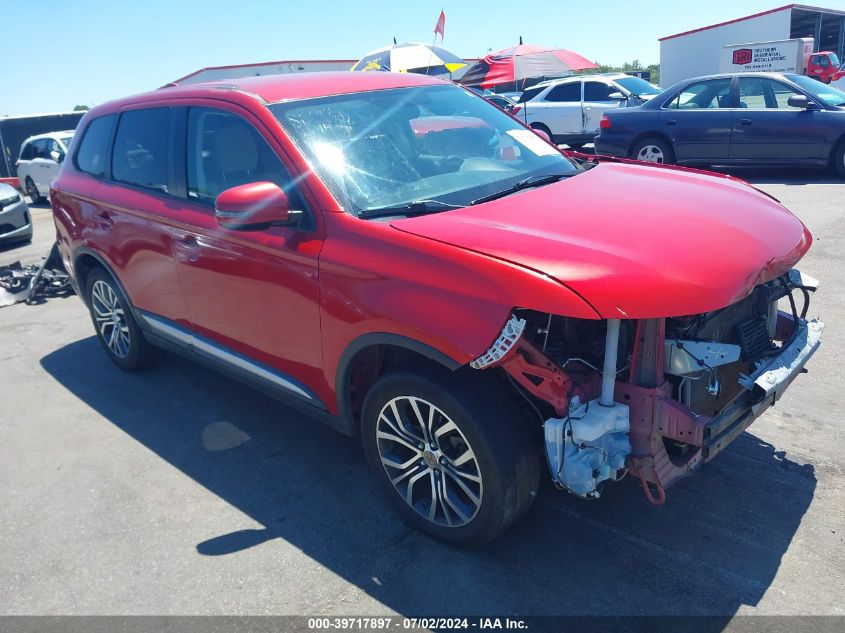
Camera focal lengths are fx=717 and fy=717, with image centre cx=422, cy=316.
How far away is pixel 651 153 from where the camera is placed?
11688mm

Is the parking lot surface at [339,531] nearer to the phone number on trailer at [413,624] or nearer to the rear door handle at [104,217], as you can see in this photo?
the phone number on trailer at [413,624]

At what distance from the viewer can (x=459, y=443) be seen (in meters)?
2.98

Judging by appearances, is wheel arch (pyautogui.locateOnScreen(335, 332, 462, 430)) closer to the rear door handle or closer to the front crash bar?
the front crash bar

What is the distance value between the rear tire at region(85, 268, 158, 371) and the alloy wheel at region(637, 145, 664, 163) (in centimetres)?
894

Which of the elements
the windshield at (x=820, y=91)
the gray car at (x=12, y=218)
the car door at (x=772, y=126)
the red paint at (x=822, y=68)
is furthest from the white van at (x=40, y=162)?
the red paint at (x=822, y=68)

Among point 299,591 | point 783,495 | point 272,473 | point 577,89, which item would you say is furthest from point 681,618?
point 577,89

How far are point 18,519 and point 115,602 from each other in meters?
1.05

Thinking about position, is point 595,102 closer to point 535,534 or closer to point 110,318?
point 110,318

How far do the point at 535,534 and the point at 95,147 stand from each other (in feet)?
13.4

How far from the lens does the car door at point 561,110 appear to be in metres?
15.4

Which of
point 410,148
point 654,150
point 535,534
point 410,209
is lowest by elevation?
point 535,534

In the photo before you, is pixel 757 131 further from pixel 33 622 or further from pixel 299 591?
pixel 33 622

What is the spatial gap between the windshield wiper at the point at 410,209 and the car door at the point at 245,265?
26 cm

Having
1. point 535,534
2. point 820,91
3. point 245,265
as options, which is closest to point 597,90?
point 820,91
